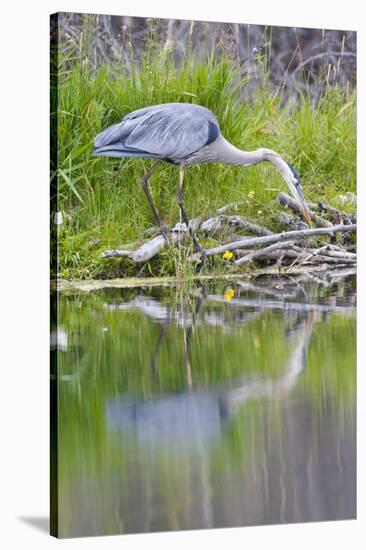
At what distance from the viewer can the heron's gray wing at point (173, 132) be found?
613cm

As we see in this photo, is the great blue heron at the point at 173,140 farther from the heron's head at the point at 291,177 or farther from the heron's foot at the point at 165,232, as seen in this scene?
the heron's head at the point at 291,177

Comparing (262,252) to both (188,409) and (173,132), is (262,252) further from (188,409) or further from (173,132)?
(188,409)

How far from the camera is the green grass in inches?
232

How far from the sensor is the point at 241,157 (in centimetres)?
636

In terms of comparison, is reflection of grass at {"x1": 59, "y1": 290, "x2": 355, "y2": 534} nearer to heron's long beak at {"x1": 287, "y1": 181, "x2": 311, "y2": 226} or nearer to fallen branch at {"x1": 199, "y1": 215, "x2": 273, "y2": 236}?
fallen branch at {"x1": 199, "y1": 215, "x2": 273, "y2": 236}

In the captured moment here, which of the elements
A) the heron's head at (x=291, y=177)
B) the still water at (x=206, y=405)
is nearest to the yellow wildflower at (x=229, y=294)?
the still water at (x=206, y=405)

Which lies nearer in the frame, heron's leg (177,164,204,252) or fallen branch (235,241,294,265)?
heron's leg (177,164,204,252)

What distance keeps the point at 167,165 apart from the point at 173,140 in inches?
4.9

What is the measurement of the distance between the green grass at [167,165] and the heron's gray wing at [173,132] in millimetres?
63

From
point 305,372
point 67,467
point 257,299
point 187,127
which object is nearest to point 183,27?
point 187,127

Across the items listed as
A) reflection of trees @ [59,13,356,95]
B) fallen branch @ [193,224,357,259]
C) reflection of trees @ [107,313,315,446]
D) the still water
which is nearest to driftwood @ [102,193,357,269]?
fallen branch @ [193,224,357,259]

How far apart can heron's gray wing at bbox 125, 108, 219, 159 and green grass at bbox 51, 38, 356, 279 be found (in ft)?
0.21

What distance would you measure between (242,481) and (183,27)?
2.18 m

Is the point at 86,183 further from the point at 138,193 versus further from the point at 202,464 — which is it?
the point at 202,464
